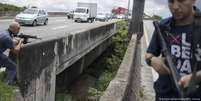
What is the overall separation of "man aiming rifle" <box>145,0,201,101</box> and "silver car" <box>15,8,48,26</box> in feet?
138

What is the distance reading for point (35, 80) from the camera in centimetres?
823

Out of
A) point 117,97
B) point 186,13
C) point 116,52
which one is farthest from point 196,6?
point 116,52

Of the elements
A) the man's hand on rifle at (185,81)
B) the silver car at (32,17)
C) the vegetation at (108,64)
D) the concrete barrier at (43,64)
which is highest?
the man's hand on rifle at (185,81)

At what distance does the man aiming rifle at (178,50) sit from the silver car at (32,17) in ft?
138

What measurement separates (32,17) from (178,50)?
42992 millimetres

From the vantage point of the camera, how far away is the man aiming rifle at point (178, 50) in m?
3.83

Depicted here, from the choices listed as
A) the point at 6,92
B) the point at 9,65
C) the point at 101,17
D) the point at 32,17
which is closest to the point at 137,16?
the point at 32,17

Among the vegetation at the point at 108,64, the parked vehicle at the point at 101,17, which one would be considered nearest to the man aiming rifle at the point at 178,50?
the vegetation at the point at 108,64

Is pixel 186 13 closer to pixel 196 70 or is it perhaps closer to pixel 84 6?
pixel 196 70

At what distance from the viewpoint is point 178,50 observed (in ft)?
13.0

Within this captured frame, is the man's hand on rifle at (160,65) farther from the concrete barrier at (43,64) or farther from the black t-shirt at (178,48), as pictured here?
the concrete barrier at (43,64)

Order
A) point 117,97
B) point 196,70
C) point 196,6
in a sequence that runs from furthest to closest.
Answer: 1. point 117,97
2. point 196,6
3. point 196,70

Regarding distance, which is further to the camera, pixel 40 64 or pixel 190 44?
pixel 40 64

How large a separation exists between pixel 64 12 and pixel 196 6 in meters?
110
